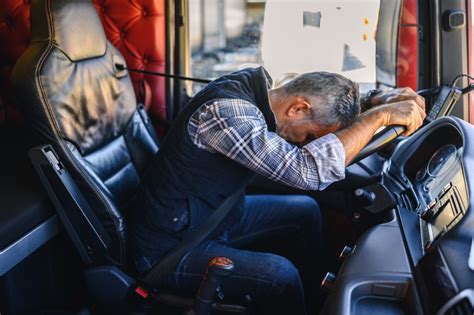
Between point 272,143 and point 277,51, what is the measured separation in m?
1.03

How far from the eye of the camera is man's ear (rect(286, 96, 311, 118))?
130 cm

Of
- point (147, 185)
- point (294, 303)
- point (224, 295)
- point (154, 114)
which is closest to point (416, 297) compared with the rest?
point (294, 303)

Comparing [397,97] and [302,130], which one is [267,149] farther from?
[397,97]

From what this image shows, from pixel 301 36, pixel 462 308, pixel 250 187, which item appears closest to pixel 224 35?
pixel 301 36

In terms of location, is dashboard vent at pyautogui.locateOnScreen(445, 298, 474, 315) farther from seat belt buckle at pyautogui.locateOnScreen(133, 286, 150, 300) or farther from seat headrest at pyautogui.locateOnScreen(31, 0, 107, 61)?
seat headrest at pyautogui.locateOnScreen(31, 0, 107, 61)

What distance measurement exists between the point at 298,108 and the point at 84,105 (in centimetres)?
63

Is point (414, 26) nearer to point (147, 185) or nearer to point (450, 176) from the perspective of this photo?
point (450, 176)

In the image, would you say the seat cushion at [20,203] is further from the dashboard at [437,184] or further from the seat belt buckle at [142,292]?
the dashboard at [437,184]

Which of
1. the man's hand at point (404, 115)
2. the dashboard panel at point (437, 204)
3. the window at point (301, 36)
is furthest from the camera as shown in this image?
the window at point (301, 36)

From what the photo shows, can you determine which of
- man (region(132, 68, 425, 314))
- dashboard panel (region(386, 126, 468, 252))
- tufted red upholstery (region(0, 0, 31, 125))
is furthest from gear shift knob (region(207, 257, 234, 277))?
tufted red upholstery (region(0, 0, 31, 125))

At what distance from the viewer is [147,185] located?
4.73 ft

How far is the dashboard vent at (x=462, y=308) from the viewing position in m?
0.77

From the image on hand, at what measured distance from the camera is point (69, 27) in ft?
4.82

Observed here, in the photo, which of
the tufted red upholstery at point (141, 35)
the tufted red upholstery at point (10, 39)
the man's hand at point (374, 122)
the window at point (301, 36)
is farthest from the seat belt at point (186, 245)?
the tufted red upholstery at point (10, 39)
